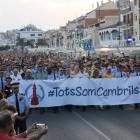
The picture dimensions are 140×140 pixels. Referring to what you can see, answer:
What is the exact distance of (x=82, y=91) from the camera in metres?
10.9

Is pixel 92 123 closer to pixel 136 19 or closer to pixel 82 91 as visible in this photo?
pixel 82 91

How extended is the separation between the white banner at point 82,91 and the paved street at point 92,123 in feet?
1.29

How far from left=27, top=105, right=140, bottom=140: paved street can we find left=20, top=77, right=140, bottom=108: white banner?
1.29 ft

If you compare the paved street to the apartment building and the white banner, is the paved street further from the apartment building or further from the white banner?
the apartment building

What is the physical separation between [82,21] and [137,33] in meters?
44.6

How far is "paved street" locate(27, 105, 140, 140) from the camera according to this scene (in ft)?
25.0

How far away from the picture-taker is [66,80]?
35.7ft

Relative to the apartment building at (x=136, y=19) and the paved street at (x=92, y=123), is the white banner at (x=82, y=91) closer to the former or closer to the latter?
the paved street at (x=92, y=123)

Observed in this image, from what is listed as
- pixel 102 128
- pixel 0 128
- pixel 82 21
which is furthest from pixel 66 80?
pixel 82 21

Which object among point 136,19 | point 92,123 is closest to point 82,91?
point 92,123

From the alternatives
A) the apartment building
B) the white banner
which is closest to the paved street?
the white banner

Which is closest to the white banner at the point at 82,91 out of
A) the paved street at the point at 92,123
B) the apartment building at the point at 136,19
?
the paved street at the point at 92,123

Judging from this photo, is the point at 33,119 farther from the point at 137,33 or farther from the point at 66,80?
the point at 137,33

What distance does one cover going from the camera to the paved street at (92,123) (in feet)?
25.0
